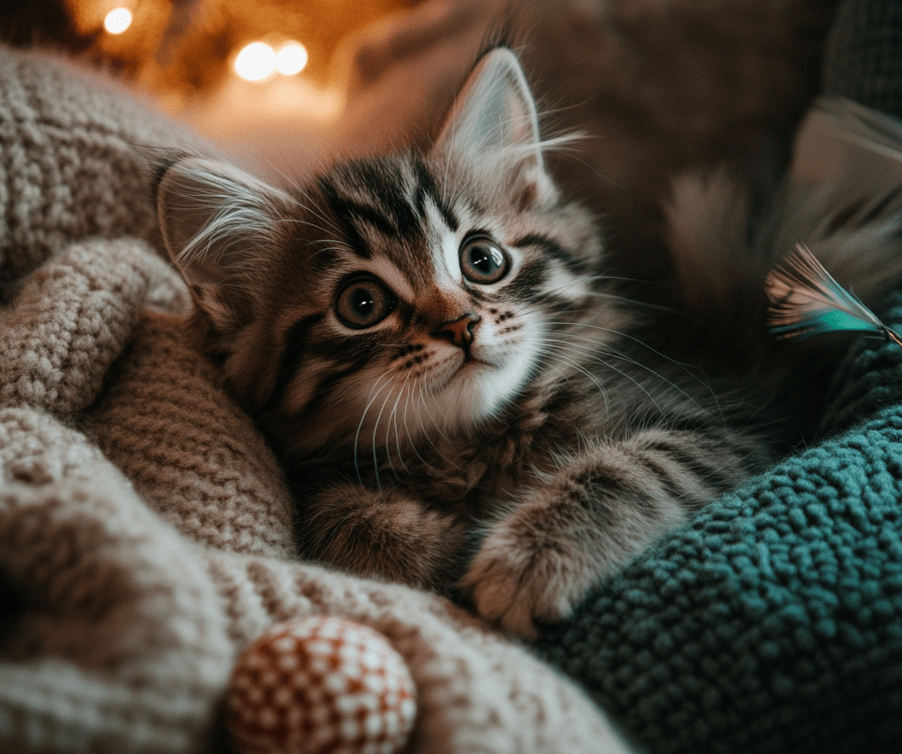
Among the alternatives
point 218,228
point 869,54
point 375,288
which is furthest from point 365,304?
point 869,54

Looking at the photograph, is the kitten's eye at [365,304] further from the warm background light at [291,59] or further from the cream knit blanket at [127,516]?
the warm background light at [291,59]

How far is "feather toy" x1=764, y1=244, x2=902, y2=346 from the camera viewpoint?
92 cm

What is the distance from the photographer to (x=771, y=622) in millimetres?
628

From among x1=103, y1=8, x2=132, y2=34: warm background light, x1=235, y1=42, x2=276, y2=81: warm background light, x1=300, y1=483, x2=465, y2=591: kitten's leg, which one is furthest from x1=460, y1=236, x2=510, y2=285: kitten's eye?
x1=235, y1=42, x2=276, y2=81: warm background light

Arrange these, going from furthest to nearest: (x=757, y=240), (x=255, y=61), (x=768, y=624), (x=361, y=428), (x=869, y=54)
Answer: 1. (x=255, y=61)
2. (x=757, y=240)
3. (x=869, y=54)
4. (x=361, y=428)
5. (x=768, y=624)

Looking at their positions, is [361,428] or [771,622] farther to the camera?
[361,428]

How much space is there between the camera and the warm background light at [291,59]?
2014mm

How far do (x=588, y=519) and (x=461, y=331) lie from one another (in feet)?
1.00

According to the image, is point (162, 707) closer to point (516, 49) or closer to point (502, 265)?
point (502, 265)

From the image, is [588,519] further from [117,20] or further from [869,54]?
[117,20]

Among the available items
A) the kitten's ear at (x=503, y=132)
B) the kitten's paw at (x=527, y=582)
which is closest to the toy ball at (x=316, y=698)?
the kitten's paw at (x=527, y=582)

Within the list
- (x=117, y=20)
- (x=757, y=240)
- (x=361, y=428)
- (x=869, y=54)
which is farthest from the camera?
(x=117, y=20)

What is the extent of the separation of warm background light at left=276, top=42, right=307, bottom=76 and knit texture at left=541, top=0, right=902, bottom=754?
1894 millimetres

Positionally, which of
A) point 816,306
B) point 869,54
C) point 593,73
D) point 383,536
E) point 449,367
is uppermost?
point 869,54
